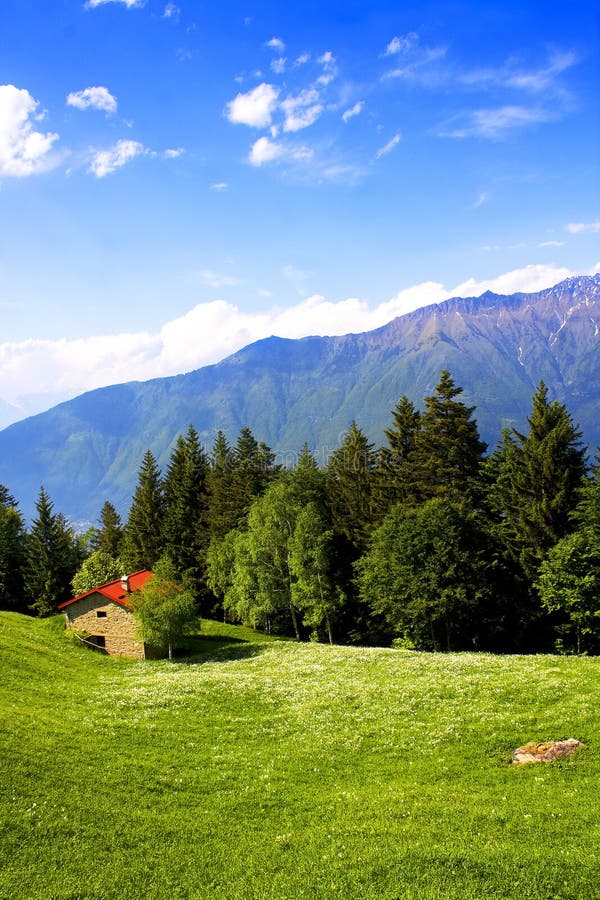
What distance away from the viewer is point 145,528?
86.1 metres

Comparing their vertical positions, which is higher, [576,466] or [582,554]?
[576,466]

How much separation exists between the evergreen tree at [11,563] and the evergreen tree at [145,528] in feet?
55.8

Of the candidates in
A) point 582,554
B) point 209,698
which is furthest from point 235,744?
point 582,554

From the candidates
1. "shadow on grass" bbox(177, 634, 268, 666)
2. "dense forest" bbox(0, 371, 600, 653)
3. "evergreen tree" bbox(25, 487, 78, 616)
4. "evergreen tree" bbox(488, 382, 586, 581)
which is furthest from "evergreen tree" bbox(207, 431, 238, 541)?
"evergreen tree" bbox(488, 382, 586, 581)

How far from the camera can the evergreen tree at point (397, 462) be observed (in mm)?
57469

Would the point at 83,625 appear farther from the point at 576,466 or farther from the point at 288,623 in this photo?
the point at 576,466

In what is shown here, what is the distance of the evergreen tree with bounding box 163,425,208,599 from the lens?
255ft

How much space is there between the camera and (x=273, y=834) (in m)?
14.5

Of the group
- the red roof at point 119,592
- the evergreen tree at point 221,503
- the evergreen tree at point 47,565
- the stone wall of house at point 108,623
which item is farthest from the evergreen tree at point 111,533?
the stone wall of house at point 108,623

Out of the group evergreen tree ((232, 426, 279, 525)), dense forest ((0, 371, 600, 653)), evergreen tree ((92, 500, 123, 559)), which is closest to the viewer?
dense forest ((0, 371, 600, 653))

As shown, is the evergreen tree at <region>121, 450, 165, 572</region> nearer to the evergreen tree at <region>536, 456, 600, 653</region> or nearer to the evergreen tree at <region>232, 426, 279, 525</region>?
the evergreen tree at <region>232, 426, 279, 525</region>

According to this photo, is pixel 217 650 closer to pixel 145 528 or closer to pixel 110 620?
pixel 110 620

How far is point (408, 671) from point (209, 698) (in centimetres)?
1217

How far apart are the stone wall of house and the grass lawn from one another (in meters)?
20.4
